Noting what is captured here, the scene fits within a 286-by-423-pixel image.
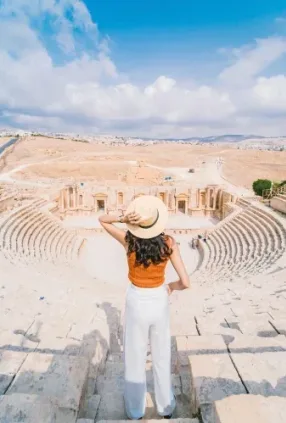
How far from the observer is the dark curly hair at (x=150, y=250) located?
273 centimetres

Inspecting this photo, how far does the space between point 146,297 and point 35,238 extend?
580 inches

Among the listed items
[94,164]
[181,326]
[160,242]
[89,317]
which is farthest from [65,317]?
[94,164]

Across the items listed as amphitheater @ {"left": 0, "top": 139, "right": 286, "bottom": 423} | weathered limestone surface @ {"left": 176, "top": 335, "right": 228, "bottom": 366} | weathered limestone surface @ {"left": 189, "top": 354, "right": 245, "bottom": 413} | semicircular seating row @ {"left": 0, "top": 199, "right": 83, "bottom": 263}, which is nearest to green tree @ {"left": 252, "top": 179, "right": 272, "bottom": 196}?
amphitheater @ {"left": 0, "top": 139, "right": 286, "bottom": 423}

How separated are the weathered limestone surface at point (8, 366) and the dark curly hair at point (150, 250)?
1970mm

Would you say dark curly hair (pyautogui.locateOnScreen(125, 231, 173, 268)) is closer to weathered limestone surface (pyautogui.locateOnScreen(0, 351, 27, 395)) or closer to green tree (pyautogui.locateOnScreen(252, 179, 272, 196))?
weathered limestone surface (pyautogui.locateOnScreen(0, 351, 27, 395))

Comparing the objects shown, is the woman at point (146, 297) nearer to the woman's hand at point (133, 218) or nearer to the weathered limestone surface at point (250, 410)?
the woman's hand at point (133, 218)

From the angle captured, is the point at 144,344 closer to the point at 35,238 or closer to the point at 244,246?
the point at 244,246

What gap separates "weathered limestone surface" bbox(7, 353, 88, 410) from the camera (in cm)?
297

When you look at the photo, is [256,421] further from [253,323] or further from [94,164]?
[94,164]

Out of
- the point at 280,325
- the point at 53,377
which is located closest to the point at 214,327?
the point at 280,325

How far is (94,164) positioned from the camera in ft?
148

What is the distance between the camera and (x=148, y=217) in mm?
2625

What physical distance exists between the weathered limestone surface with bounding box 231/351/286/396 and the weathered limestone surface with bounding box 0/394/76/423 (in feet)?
5.72

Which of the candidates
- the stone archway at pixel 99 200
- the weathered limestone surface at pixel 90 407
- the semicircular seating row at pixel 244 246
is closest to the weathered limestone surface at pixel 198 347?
the weathered limestone surface at pixel 90 407
